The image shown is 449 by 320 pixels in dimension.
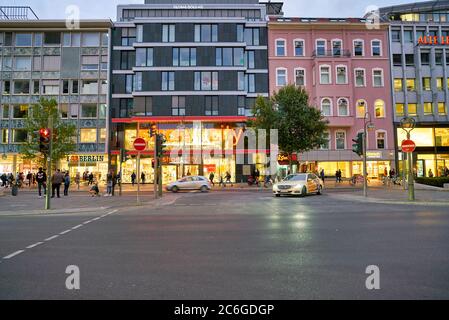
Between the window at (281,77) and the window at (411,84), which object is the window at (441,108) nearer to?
the window at (411,84)

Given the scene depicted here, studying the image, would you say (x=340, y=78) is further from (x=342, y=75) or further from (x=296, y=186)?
(x=296, y=186)

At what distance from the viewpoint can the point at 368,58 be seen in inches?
1797

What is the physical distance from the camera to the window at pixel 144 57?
45.7 metres

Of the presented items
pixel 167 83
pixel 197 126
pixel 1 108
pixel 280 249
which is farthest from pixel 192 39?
pixel 280 249

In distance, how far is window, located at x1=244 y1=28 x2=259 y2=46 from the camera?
154 feet

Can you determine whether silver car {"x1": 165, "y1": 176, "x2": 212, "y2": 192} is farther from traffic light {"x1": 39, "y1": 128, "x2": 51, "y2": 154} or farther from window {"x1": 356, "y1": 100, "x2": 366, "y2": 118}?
window {"x1": 356, "y1": 100, "x2": 366, "y2": 118}

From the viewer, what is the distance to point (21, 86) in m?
46.6

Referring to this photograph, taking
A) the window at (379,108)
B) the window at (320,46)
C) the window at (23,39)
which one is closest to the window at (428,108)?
the window at (379,108)

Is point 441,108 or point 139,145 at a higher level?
point 441,108

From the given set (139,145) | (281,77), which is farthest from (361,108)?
(139,145)

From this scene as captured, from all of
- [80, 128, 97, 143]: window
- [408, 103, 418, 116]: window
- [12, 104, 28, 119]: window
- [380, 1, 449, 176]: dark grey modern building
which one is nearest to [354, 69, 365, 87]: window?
[380, 1, 449, 176]: dark grey modern building

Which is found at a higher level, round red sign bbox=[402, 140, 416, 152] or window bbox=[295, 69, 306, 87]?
window bbox=[295, 69, 306, 87]

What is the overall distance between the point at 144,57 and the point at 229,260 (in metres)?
43.9

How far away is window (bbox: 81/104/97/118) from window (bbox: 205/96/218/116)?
14.8 m
